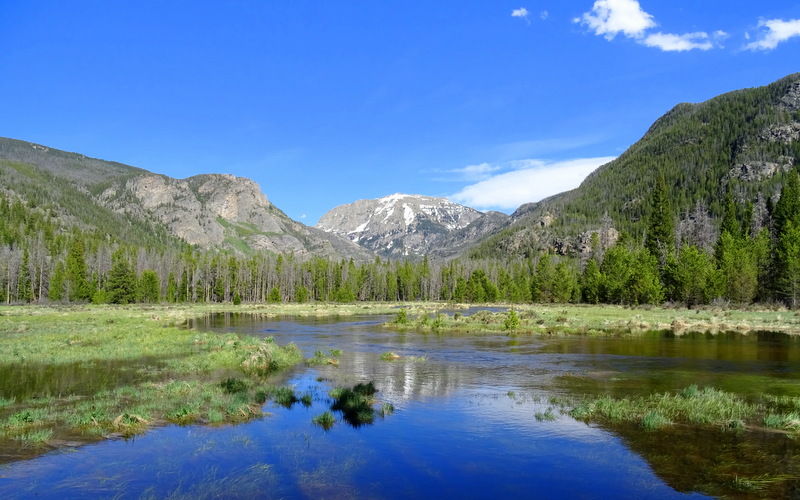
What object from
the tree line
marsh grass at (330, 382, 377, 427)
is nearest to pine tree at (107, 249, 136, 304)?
the tree line

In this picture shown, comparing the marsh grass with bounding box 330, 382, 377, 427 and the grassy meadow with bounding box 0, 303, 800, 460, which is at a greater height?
the grassy meadow with bounding box 0, 303, 800, 460

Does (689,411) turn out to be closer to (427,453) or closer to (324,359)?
(427,453)

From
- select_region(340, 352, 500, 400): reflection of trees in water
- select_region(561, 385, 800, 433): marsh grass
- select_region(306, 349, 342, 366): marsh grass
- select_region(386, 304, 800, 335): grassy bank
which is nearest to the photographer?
select_region(561, 385, 800, 433): marsh grass

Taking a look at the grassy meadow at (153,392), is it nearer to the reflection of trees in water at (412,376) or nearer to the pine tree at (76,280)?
the reflection of trees in water at (412,376)

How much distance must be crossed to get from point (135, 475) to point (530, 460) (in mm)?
10627

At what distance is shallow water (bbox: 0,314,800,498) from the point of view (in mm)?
11742

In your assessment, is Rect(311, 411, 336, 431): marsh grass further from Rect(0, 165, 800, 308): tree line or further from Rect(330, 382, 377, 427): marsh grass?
→ Rect(0, 165, 800, 308): tree line

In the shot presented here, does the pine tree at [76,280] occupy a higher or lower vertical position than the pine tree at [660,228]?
lower

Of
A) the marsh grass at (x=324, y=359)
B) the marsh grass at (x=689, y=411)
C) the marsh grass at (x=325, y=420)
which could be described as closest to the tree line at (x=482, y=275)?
the marsh grass at (x=689, y=411)

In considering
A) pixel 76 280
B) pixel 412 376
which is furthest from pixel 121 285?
pixel 412 376

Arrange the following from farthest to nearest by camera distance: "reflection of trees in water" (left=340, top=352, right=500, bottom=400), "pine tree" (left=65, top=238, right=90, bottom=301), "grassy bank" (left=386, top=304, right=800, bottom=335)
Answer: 1. "pine tree" (left=65, top=238, right=90, bottom=301)
2. "grassy bank" (left=386, top=304, right=800, bottom=335)
3. "reflection of trees in water" (left=340, top=352, right=500, bottom=400)

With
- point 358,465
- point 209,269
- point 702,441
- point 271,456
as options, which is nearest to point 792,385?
point 702,441

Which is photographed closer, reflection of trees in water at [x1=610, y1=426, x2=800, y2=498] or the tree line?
reflection of trees in water at [x1=610, y1=426, x2=800, y2=498]

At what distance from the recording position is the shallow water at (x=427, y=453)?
11.7 metres
